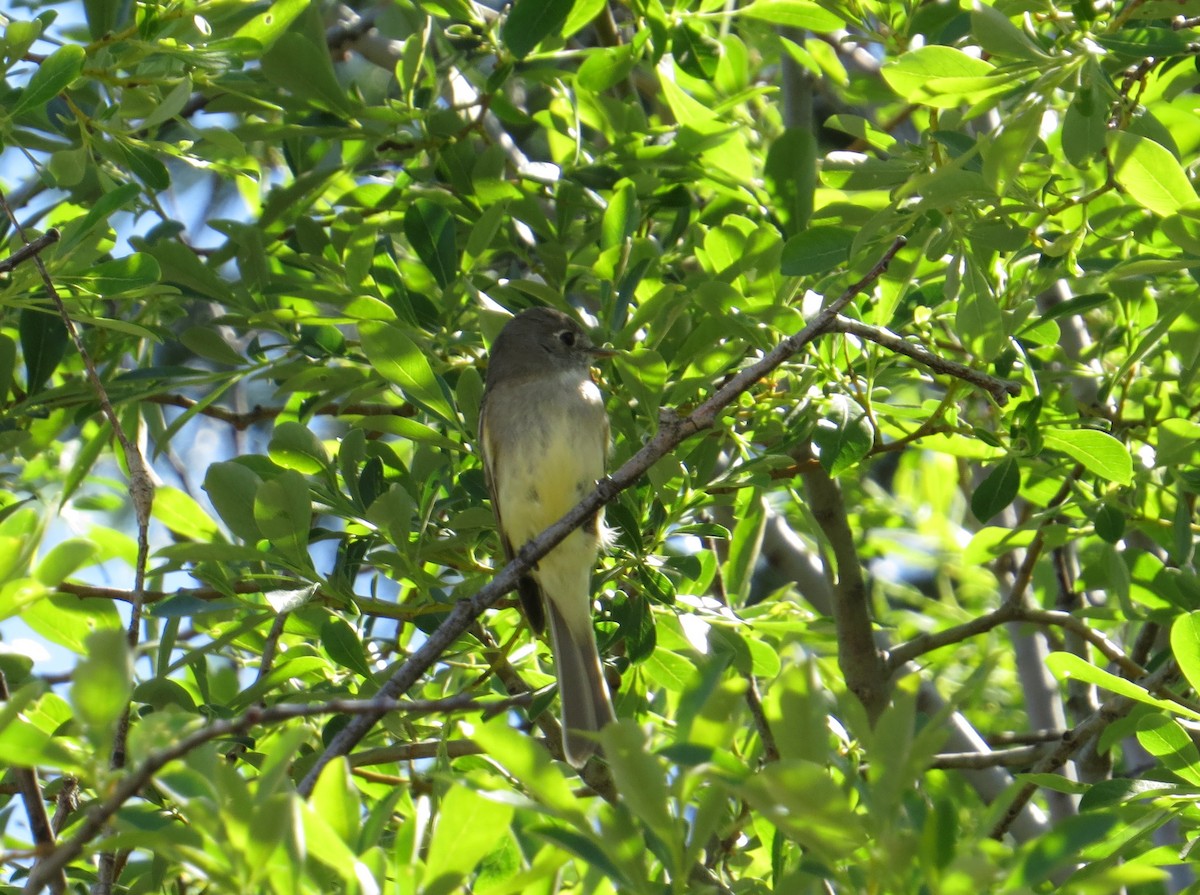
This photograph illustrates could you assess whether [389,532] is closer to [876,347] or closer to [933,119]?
[876,347]

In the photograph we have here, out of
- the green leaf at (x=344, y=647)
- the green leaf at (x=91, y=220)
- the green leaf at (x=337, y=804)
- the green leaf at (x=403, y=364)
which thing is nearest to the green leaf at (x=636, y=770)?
the green leaf at (x=337, y=804)

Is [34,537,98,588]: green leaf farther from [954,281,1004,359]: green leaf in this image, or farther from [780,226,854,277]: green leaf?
[954,281,1004,359]: green leaf

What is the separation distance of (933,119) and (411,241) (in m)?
1.65

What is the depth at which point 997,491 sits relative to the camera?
386 cm

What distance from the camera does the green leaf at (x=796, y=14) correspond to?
3984 mm

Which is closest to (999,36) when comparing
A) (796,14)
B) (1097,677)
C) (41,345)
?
(1097,677)

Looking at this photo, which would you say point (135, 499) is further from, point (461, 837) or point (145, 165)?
point (461, 837)

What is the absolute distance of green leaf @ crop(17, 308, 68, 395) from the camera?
14.4ft

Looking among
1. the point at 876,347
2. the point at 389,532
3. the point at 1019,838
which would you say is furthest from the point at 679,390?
the point at 1019,838

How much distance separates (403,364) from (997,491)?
5.60 feet

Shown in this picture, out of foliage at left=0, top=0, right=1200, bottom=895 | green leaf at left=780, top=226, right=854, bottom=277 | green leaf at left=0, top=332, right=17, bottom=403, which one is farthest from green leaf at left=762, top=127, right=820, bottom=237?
green leaf at left=0, top=332, right=17, bottom=403

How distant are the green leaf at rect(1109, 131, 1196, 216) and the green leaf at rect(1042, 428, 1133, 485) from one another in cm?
89

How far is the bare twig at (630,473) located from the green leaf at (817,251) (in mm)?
167

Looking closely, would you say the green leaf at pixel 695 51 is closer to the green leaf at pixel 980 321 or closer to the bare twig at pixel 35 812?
the green leaf at pixel 980 321
